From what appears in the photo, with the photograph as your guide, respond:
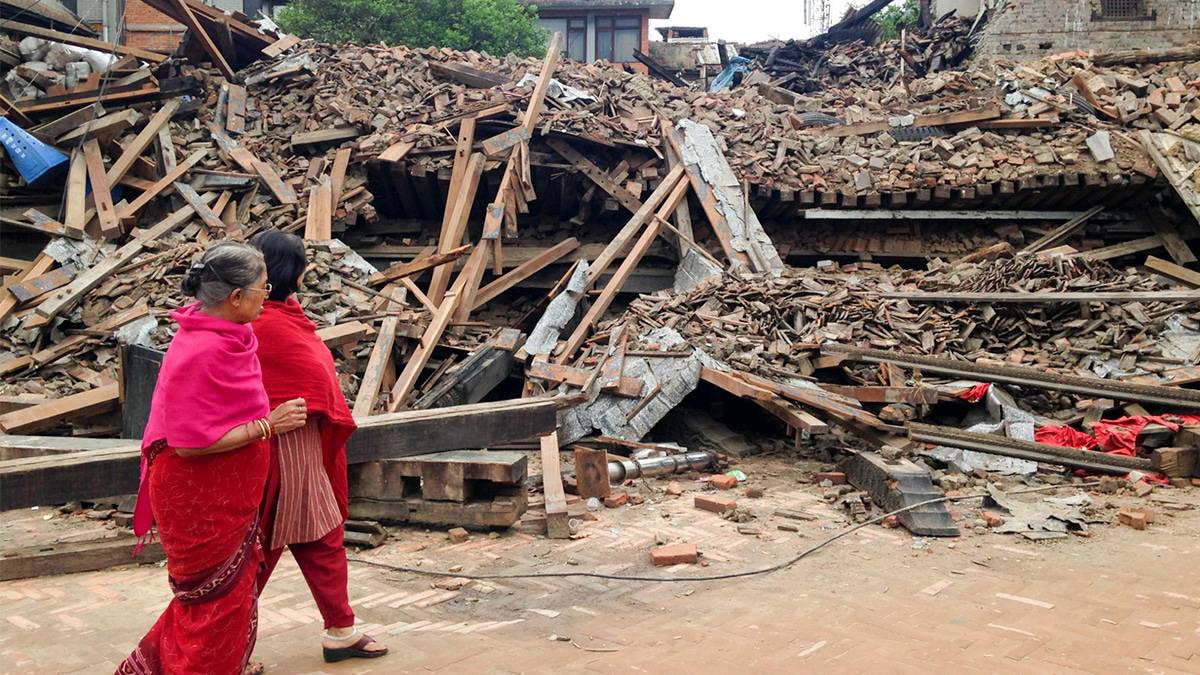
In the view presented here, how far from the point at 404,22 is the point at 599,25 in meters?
9.60

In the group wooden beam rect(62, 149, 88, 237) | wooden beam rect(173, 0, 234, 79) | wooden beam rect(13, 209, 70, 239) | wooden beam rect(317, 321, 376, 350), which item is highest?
wooden beam rect(173, 0, 234, 79)

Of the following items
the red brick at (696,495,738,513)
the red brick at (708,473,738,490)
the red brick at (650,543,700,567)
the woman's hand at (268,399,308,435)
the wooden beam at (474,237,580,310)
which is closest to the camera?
the woman's hand at (268,399,308,435)

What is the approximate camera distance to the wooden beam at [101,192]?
10281 millimetres

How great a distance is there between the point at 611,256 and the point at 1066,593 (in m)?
7.16

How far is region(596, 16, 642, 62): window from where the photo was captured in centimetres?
3272

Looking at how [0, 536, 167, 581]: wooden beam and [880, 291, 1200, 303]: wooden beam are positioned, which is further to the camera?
[880, 291, 1200, 303]: wooden beam

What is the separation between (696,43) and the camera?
95.6ft

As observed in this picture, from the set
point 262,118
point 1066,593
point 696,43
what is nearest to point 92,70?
point 262,118

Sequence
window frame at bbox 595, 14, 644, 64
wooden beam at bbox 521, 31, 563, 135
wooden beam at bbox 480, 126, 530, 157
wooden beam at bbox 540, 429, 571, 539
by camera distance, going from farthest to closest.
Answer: window frame at bbox 595, 14, 644, 64
wooden beam at bbox 521, 31, 563, 135
wooden beam at bbox 480, 126, 530, 157
wooden beam at bbox 540, 429, 571, 539

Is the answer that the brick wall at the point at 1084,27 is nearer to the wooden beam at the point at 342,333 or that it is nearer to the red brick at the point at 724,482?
the red brick at the point at 724,482

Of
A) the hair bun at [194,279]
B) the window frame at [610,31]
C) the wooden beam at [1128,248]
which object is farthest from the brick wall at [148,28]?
the hair bun at [194,279]

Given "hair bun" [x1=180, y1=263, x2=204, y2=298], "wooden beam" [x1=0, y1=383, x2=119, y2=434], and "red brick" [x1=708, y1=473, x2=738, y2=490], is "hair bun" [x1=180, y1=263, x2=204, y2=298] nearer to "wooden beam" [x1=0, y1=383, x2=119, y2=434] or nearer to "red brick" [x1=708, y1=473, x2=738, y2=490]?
"red brick" [x1=708, y1=473, x2=738, y2=490]

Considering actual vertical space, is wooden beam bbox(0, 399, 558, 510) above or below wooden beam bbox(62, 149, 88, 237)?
below

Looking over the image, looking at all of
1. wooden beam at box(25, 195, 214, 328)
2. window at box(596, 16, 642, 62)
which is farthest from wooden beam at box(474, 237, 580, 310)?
window at box(596, 16, 642, 62)
